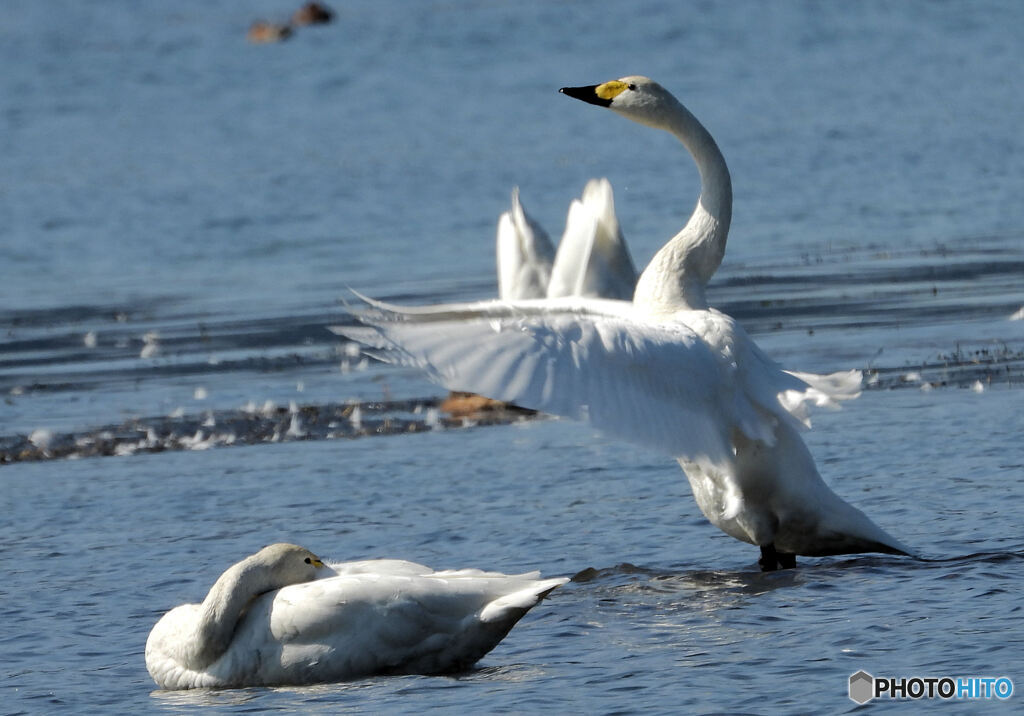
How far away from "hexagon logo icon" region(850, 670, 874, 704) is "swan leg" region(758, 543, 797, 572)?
148 cm

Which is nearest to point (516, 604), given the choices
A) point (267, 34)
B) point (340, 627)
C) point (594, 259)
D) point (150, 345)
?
point (340, 627)

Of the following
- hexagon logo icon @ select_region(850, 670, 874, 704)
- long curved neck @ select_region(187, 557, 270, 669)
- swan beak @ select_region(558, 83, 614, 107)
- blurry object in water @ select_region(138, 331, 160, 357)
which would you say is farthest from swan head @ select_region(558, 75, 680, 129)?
blurry object in water @ select_region(138, 331, 160, 357)

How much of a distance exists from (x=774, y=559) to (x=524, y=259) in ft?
17.6

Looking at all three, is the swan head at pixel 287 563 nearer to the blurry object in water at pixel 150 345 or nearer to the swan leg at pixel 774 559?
the swan leg at pixel 774 559

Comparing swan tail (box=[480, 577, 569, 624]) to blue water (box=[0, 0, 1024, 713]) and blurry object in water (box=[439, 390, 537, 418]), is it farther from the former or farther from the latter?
blurry object in water (box=[439, 390, 537, 418])

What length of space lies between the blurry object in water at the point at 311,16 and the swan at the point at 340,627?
35.1 m

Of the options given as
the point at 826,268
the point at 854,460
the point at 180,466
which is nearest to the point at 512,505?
the point at 854,460

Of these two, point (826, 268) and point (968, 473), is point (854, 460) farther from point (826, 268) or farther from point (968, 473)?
point (826, 268)

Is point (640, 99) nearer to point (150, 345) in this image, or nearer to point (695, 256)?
point (695, 256)

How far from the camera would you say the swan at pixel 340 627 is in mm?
5613

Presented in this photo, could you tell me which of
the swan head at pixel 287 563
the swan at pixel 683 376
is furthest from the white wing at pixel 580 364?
the swan head at pixel 287 563

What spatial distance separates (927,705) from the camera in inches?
193

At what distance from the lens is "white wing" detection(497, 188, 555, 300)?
1167 centimetres

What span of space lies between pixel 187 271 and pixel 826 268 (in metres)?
5.78
